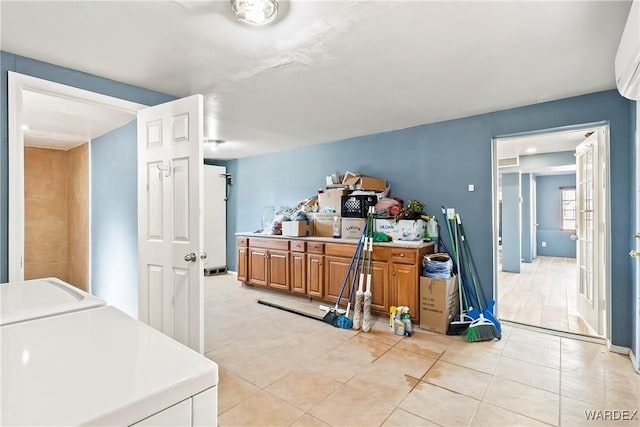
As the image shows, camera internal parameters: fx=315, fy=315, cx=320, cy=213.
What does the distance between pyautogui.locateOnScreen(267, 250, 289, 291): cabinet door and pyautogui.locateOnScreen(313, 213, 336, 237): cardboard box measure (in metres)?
0.55

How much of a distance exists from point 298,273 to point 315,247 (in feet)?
1.57

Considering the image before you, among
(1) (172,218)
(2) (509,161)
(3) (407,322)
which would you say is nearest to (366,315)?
(3) (407,322)

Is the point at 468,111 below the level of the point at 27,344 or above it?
Result: above

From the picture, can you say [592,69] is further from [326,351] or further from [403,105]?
[326,351]

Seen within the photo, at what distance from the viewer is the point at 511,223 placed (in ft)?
21.6

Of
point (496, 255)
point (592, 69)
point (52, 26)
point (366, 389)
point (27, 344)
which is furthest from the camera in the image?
point (496, 255)

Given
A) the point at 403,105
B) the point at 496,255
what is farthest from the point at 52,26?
the point at 496,255

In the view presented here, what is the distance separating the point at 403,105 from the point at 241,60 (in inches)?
66.9

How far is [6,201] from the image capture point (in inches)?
81.6

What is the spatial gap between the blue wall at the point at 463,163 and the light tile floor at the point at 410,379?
710 mm

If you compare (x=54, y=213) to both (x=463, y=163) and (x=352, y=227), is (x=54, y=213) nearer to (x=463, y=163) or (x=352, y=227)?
(x=352, y=227)

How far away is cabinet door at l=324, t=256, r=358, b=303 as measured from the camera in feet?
12.8

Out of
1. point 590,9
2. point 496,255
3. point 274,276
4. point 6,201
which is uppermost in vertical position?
point 590,9

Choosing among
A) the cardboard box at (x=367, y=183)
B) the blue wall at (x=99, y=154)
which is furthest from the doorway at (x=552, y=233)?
the blue wall at (x=99, y=154)
